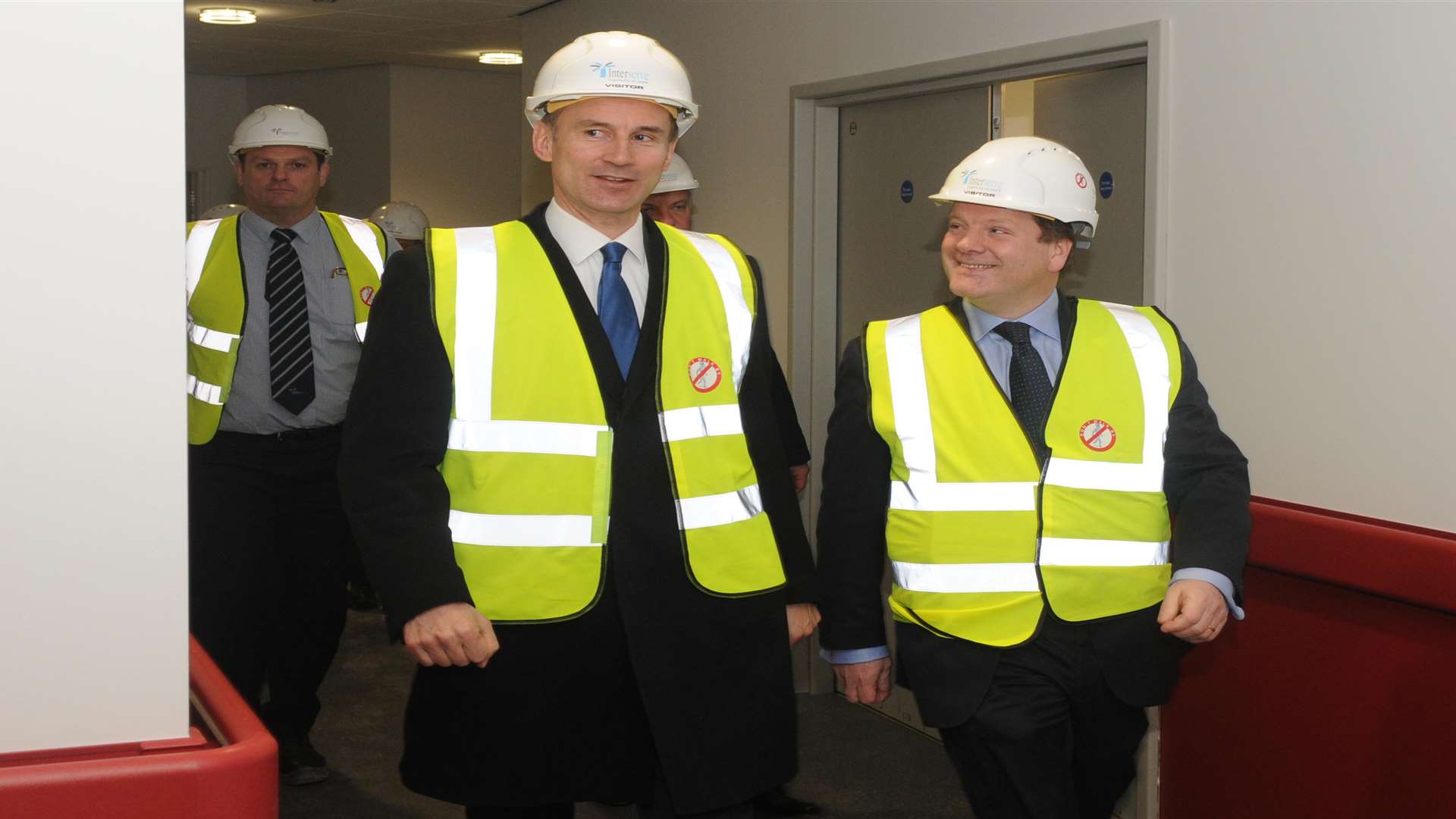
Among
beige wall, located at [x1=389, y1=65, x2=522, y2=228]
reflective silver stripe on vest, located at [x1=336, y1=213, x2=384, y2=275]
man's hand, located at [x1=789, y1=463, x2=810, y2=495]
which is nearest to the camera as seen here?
man's hand, located at [x1=789, y1=463, x2=810, y2=495]

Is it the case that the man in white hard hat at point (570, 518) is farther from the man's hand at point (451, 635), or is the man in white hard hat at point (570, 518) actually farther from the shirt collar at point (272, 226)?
the shirt collar at point (272, 226)

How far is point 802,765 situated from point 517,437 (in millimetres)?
2760

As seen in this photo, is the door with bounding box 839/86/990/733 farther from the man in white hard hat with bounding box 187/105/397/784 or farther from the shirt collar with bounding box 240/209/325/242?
the shirt collar with bounding box 240/209/325/242

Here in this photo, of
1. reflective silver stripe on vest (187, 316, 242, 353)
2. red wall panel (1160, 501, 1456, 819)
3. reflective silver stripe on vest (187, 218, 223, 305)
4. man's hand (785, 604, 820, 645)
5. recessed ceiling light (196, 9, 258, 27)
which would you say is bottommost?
red wall panel (1160, 501, 1456, 819)

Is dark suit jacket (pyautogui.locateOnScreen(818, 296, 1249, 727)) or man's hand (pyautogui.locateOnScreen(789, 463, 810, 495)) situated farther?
man's hand (pyautogui.locateOnScreen(789, 463, 810, 495))

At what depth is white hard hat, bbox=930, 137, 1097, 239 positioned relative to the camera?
281 cm

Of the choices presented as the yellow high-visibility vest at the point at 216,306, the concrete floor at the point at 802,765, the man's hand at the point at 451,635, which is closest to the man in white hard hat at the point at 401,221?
the concrete floor at the point at 802,765

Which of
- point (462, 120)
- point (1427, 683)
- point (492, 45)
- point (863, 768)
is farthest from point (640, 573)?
point (462, 120)

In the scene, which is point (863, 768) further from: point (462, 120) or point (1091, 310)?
point (462, 120)

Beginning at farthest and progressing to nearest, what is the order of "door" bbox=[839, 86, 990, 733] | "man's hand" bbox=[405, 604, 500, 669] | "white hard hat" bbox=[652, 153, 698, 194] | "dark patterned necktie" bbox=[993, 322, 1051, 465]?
"white hard hat" bbox=[652, 153, 698, 194], "door" bbox=[839, 86, 990, 733], "dark patterned necktie" bbox=[993, 322, 1051, 465], "man's hand" bbox=[405, 604, 500, 669]

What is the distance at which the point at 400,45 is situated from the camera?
32.1 ft

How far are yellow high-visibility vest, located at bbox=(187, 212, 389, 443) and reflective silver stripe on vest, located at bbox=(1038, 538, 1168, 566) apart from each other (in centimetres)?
215

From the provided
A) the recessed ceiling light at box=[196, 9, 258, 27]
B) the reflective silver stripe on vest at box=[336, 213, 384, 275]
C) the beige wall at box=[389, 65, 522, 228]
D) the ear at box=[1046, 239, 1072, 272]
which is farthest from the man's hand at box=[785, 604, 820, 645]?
the beige wall at box=[389, 65, 522, 228]

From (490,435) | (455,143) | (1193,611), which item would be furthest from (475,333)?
(455,143)
